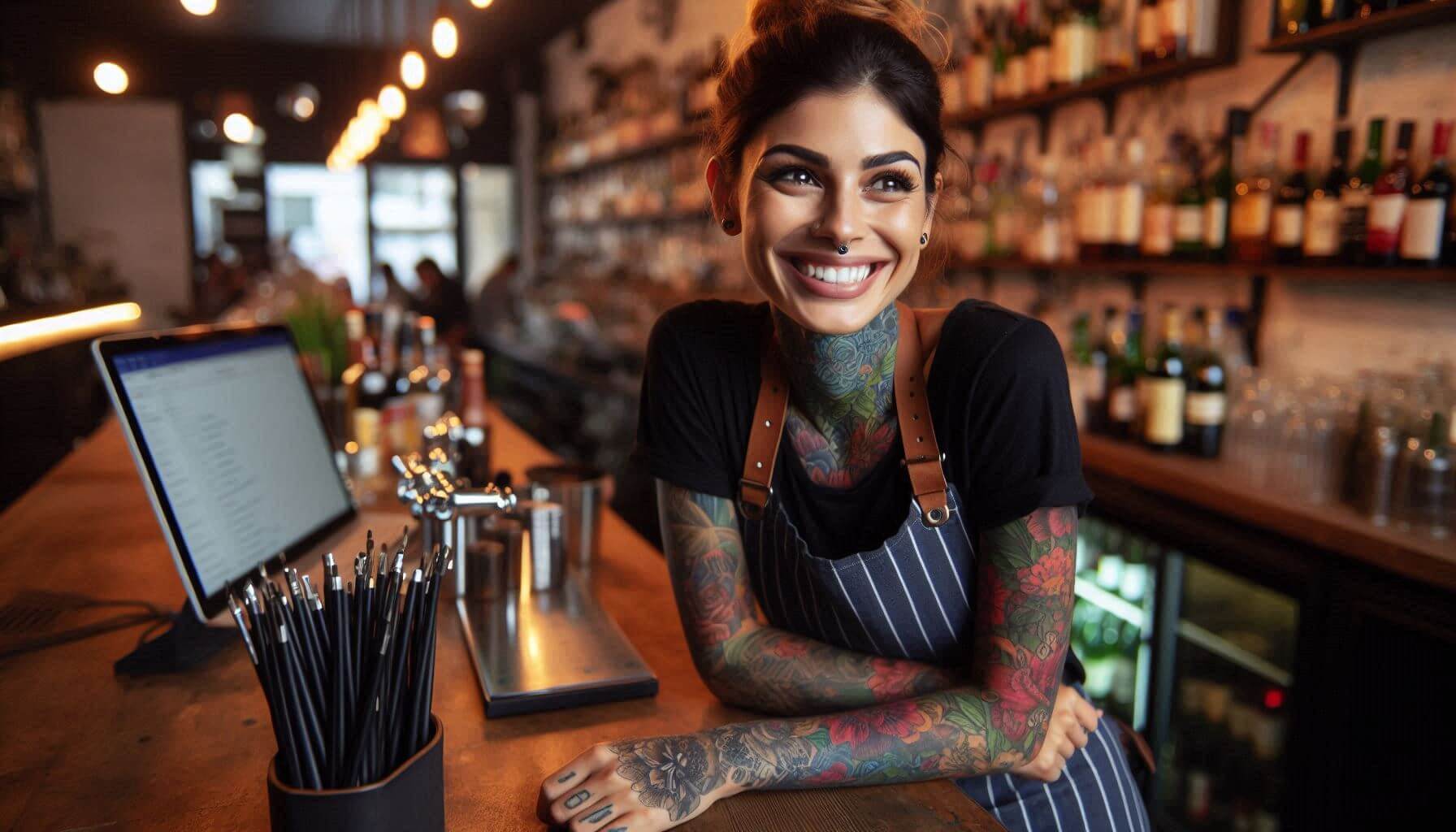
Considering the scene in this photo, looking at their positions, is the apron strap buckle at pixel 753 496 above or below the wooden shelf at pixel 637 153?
below

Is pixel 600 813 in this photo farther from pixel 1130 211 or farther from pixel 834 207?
pixel 1130 211

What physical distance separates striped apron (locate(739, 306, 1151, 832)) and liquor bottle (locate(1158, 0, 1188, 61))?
1.81m

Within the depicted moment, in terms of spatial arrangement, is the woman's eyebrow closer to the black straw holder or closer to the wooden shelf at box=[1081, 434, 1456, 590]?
the black straw holder

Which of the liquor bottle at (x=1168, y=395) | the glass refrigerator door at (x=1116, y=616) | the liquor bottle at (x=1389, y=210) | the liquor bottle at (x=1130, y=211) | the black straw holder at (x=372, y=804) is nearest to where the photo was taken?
the black straw holder at (x=372, y=804)

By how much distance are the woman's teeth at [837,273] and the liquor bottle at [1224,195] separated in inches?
70.0

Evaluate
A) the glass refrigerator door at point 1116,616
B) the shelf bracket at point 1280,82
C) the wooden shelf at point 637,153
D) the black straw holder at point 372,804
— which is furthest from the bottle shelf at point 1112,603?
the wooden shelf at point 637,153

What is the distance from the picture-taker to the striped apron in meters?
1.12

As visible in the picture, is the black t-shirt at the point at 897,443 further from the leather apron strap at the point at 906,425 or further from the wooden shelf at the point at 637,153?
the wooden shelf at the point at 637,153

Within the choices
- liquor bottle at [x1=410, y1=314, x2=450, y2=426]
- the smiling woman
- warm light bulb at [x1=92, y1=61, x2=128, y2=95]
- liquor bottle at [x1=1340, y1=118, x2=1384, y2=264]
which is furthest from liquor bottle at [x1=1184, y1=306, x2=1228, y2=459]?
warm light bulb at [x1=92, y1=61, x2=128, y2=95]

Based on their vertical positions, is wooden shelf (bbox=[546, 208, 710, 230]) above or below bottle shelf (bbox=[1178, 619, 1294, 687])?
above

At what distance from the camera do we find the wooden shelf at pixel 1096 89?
8.38 ft

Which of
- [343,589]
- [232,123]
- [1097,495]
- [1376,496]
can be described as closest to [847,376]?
[343,589]

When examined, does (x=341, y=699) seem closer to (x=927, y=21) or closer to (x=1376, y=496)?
(x=927, y=21)

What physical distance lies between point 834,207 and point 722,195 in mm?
221
